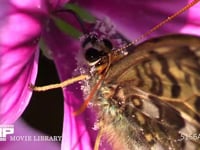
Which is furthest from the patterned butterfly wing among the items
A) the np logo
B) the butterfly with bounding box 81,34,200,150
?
the np logo

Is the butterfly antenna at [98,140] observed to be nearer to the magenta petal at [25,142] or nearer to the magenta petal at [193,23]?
the magenta petal at [25,142]

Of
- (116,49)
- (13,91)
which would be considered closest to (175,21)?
(116,49)

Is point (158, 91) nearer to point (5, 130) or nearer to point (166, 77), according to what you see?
point (166, 77)

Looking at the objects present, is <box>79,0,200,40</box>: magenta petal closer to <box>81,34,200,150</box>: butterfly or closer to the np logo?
<box>81,34,200,150</box>: butterfly

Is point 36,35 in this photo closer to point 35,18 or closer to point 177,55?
point 35,18

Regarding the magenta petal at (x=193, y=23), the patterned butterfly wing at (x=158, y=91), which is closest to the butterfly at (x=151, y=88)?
the patterned butterfly wing at (x=158, y=91)

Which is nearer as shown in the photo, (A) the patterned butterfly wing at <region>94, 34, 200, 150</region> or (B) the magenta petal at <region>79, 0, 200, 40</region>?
(A) the patterned butterfly wing at <region>94, 34, 200, 150</region>

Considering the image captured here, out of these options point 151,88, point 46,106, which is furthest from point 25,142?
point 151,88
